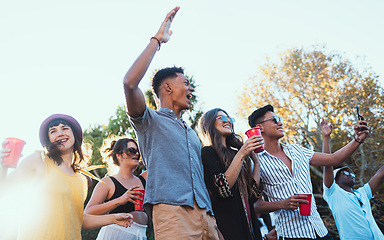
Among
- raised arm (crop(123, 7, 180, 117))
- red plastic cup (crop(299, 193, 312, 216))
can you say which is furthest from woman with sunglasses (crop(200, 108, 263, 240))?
raised arm (crop(123, 7, 180, 117))

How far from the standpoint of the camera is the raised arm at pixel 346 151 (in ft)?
12.4

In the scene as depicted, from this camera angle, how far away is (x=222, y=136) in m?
3.58

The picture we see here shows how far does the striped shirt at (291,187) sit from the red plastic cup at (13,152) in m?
2.61

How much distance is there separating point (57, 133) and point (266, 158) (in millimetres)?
2355

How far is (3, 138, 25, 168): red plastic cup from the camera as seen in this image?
2.21 meters

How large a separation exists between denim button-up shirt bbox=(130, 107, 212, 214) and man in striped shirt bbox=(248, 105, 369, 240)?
129cm

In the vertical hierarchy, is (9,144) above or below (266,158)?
above

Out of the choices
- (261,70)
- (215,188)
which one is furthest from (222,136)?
(261,70)

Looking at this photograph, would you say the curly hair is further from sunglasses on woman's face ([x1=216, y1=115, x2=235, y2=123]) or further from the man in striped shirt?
the man in striped shirt

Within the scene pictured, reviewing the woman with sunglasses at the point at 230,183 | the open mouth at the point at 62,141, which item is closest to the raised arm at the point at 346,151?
the woman with sunglasses at the point at 230,183

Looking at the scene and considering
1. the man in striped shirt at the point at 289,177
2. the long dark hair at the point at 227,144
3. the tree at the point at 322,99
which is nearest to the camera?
the long dark hair at the point at 227,144

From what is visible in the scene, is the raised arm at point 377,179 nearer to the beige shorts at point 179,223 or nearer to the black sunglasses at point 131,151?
the black sunglasses at point 131,151

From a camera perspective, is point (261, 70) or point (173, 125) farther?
point (261, 70)

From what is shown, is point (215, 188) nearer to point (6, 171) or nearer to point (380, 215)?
point (6, 171)
